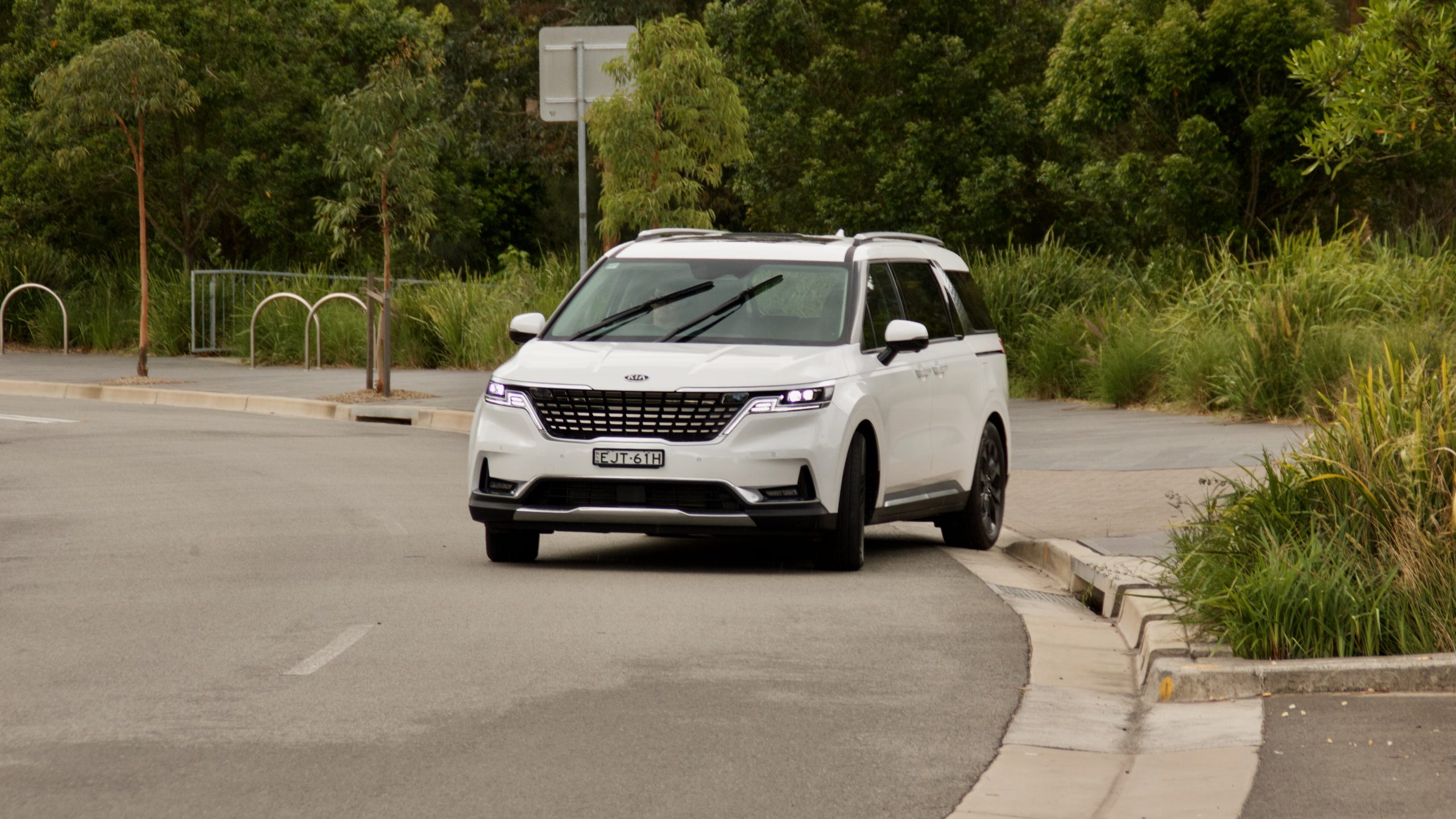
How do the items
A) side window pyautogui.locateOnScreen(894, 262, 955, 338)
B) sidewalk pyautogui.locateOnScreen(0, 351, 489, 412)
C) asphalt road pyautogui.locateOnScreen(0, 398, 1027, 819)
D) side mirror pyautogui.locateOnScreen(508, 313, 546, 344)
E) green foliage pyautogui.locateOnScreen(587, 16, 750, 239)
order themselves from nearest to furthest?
asphalt road pyautogui.locateOnScreen(0, 398, 1027, 819) < side mirror pyautogui.locateOnScreen(508, 313, 546, 344) < side window pyautogui.locateOnScreen(894, 262, 955, 338) < green foliage pyautogui.locateOnScreen(587, 16, 750, 239) < sidewalk pyautogui.locateOnScreen(0, 351, 489, 412)

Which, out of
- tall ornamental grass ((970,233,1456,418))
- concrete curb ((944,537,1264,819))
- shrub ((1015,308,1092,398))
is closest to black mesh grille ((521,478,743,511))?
concrete curb ((944,537,1264,819))

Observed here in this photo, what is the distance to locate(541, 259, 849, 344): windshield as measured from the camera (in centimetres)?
1126

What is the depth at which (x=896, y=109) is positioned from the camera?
39.5m

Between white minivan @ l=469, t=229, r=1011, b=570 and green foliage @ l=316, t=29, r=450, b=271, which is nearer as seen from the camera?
white minivan @ l=469, t=229, r=1011, b=570

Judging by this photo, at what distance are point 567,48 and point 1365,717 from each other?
1738 centimetres

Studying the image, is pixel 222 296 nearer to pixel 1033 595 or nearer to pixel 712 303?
pixel 712 303

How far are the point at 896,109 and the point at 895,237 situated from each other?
89.8ft

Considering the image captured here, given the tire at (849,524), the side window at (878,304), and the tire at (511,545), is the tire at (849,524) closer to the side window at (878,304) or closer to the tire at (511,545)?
the side window at (878,304)

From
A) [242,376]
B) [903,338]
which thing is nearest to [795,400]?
[903,338]

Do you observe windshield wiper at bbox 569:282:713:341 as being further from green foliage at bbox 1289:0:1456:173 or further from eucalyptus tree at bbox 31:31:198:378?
eucalyptus tree at bbox 31:31:198:378

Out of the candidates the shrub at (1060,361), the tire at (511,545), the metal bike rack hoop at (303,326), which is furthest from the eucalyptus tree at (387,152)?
the tire at (511,545)

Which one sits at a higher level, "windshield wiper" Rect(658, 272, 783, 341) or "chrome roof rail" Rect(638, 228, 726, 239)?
"chrome roof rail" Rect(638, 228, 726, 239)

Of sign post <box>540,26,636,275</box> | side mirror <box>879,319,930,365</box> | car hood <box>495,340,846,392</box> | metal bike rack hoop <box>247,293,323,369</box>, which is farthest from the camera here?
metal bike rack hoop <box>247,293,323,369</box>

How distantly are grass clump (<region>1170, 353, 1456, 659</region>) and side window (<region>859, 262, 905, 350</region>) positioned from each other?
2.83m
